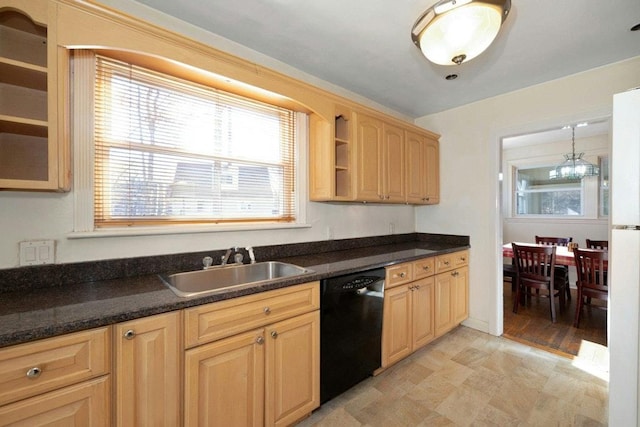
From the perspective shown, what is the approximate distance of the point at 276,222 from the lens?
226 cm

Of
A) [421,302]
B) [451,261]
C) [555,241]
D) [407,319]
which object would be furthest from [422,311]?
[555,241]

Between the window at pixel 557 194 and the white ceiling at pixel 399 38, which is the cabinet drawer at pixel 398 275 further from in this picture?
the window at pixel 557 194

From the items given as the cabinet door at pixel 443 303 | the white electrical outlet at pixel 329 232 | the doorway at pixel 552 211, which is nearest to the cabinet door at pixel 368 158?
the white electrical outlet at pixel 329 232

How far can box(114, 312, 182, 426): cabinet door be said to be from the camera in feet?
3.47

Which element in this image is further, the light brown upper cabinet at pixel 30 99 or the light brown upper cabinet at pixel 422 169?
the light brown upper cabinet at pixel 422 169

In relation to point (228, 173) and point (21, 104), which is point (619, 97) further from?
point (21, 104)

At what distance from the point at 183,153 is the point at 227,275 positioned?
859 mm

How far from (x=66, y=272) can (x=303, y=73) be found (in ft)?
7.11

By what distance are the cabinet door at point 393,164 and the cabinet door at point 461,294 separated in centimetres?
101

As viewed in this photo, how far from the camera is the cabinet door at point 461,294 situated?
2846mm

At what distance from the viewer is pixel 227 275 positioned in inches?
73.0

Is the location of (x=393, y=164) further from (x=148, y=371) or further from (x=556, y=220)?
(x=556, y=220)

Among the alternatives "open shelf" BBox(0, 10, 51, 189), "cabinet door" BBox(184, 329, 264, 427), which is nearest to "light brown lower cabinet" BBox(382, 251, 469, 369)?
"cabinet door" BBox(184, 329, 264, 427)

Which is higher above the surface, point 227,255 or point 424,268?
point 227,255
